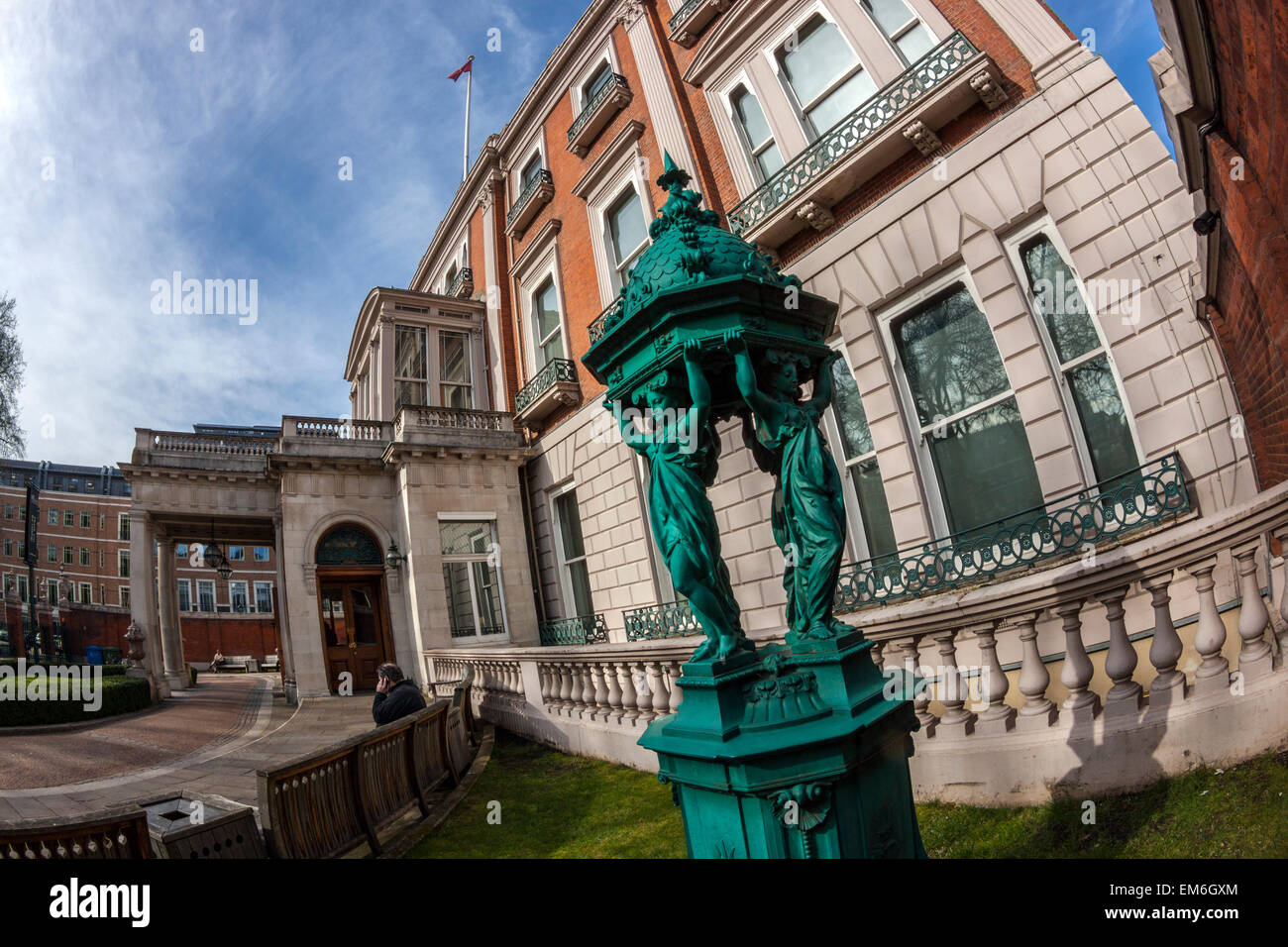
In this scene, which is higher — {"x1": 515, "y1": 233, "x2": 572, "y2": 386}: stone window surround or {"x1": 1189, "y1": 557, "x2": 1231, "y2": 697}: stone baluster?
{"x1": 515, "y1": 233, "x2": 572, "y2": 386}: stone window surround

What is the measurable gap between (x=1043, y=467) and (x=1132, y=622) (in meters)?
1.99

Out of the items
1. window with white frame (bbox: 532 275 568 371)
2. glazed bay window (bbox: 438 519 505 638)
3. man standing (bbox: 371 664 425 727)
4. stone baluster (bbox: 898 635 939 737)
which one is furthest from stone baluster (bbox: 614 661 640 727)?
window with white frame (bbox: 532 275 568 371)

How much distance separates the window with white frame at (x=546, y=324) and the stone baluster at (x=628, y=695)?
33.7ft

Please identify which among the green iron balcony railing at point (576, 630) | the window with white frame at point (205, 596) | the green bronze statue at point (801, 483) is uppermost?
the window with white frame at point (205, 596)

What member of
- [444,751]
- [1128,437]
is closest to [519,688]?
[444,751]

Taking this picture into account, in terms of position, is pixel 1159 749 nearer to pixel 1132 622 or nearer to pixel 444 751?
pixel 1132 622

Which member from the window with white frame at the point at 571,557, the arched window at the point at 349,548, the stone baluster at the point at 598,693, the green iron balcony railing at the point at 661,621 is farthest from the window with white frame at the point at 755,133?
the arched window at the point at 349,548

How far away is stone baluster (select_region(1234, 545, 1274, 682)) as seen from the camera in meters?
3.20

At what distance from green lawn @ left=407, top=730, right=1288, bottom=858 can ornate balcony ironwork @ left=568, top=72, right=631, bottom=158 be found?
13.0 m

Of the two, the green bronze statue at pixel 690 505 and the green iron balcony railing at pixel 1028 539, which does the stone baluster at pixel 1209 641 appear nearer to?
the green bronze statue at pixel 690 505

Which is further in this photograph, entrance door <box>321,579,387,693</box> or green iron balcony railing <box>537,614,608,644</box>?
entrance door <box>321,579,387,693</box>

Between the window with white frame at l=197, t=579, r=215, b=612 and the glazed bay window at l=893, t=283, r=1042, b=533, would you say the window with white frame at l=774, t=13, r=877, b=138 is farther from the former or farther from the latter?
the window with white frame at l=197, t=579, r=215, b=612

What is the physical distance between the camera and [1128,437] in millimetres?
6723

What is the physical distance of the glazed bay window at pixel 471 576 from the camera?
51.0 feet
